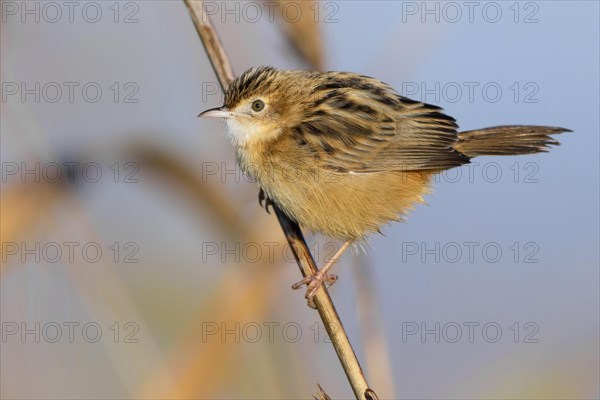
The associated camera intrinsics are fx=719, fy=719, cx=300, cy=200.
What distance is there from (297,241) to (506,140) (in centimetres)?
143

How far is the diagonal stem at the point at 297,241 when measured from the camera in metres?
3.14

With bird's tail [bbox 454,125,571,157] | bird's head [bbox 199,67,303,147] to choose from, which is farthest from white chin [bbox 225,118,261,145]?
bird's tail [bbox 454,125,571,157]

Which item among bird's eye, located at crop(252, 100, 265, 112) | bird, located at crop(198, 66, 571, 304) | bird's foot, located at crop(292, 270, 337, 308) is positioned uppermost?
bird's eye, located at crop(252, 100, 265, 112)

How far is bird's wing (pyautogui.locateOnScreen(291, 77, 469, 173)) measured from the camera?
4285 millimetres

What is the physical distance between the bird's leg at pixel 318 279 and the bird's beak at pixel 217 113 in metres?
1.08

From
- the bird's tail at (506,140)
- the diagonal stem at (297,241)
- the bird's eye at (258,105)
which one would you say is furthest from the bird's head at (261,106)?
the bird's tail at (506,140)

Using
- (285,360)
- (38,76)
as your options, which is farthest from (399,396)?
(38,76)

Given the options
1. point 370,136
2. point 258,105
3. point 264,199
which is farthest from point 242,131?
point 370,136

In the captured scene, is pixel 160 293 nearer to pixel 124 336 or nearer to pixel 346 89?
pixel 124 336

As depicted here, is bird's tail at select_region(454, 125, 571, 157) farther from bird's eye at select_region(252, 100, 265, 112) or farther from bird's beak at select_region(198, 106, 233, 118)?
bird's beak at select_region(198, 106, 233, 118)

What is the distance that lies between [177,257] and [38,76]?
1.69m

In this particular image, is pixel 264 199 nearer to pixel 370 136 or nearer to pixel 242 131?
pixel 242 131

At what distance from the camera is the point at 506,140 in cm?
438

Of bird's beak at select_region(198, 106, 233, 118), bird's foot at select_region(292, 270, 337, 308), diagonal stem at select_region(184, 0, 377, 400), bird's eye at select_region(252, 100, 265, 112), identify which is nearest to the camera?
diagonal stem at select_region(184, 0, 377, 400)
